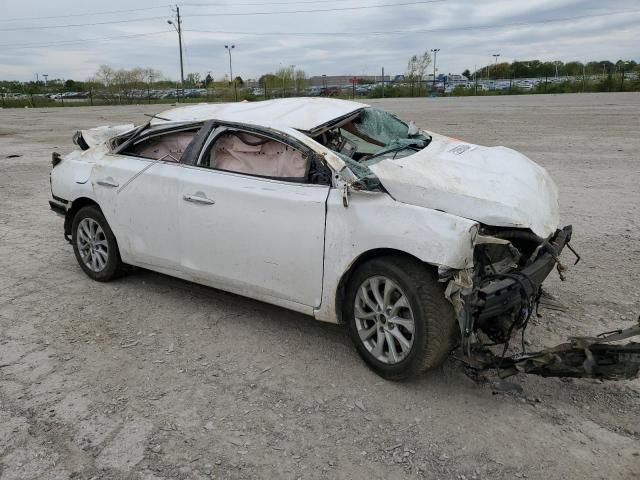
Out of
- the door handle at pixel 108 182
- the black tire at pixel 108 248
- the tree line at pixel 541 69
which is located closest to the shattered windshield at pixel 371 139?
the door handle at pixel 108 182

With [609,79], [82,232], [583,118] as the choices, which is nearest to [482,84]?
[609,79]

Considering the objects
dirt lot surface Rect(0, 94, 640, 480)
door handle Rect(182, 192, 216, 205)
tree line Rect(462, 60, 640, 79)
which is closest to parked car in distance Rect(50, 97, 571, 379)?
door handle Rect(182, 192, 216, 205)

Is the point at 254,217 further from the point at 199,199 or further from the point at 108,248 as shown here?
the point at 108,248

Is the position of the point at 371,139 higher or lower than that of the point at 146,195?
higher

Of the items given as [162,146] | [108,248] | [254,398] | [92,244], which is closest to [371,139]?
[162,146]

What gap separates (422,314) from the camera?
3.39 metres

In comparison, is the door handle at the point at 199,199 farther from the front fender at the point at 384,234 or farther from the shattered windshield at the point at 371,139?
the front fender at the point at 384,234

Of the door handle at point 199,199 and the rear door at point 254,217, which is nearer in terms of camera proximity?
the rear door at point 254,217

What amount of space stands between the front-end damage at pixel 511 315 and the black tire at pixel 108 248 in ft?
10.6

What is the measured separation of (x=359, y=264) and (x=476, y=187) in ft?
3.02

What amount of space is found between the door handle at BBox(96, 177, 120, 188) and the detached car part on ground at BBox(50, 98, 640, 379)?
1 cm

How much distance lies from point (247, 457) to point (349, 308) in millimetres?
1212

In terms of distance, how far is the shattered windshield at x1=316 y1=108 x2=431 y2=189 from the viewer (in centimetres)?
443

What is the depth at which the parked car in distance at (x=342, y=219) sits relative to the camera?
339 cm
